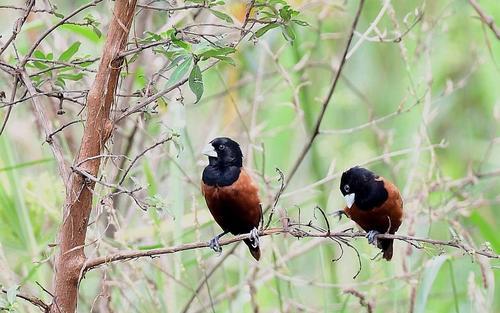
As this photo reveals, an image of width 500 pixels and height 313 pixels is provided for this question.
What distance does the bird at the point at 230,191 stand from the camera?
258 cm

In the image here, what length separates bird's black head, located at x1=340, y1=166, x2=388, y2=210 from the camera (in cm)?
273

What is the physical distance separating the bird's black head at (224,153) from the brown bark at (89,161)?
93 cm

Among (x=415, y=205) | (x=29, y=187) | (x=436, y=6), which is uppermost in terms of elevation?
(x=436, y=6)

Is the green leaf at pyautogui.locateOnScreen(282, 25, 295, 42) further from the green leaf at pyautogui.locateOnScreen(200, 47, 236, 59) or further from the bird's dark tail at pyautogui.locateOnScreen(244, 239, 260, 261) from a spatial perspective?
the bird's dark tail at pyautogui.locateOnScreen(244, 239, 260, 261)

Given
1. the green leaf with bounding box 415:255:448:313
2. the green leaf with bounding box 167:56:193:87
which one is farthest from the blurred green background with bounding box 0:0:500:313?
the green leaf with bounding box 167:56:193:87

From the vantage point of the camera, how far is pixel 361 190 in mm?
2742

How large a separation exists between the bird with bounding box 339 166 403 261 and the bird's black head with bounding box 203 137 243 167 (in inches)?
13.2

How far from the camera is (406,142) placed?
4.25 metres

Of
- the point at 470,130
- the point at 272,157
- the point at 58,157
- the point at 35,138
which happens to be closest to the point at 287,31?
the point at 58,157

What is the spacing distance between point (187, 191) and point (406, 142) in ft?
3.38

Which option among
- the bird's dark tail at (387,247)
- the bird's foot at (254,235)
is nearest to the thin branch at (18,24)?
the bird's foot at (254,235)

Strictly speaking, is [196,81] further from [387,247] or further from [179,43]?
[387,247]

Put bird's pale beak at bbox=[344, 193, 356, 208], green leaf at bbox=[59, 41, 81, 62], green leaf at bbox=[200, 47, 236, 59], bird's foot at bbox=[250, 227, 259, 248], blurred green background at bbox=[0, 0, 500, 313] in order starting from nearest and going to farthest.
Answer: green leaf at bbox=[200, 47, 236, 59]
bird's foot at bbox=[250, 227, 259, 248]
green leaf at bbox=[59, 41, 81, 62]
bird's pale beak at bbox=[344, 193, 356, 208]
blurred green background at bbox=[0, 0, 500, 313]

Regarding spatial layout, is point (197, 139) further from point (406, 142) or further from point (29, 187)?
point (29, 187)
